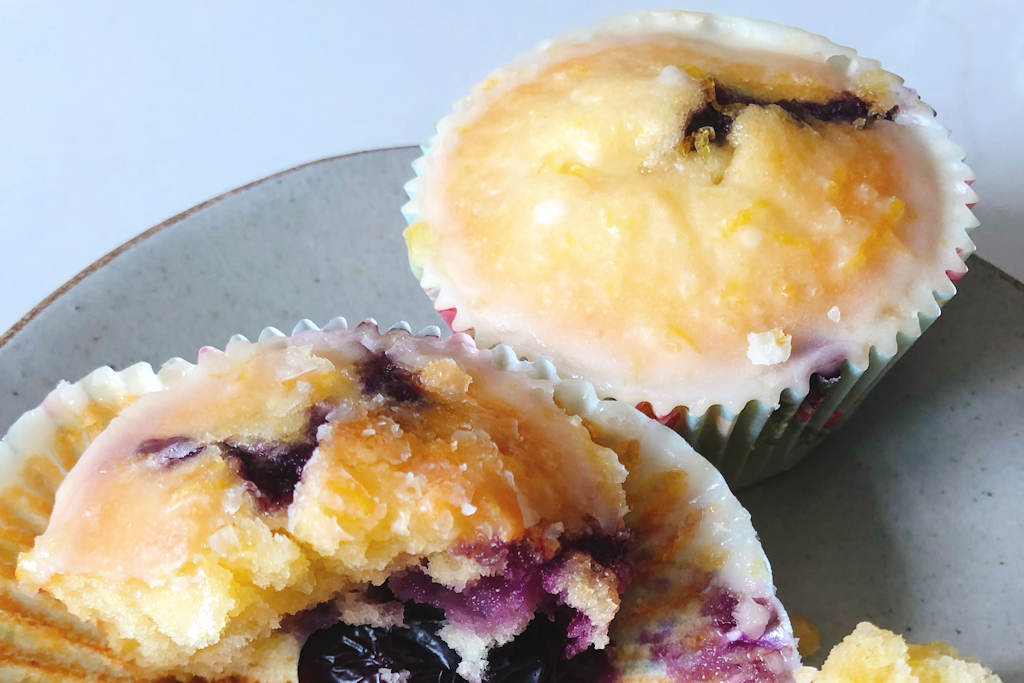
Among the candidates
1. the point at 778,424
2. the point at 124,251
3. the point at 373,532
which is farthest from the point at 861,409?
the point at 124,251

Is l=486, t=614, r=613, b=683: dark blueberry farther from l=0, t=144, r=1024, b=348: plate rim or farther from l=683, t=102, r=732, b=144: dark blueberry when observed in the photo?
l=0, t=144, r=1024, b=348: plate rim

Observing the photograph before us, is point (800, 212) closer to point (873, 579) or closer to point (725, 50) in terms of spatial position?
point (725, 50)

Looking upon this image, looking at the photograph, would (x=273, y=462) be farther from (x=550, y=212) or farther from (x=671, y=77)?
(x=671, y=77)

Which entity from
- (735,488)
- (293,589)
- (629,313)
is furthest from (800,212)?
(293,589)

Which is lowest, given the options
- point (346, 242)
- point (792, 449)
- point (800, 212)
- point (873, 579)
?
point (873, 579)

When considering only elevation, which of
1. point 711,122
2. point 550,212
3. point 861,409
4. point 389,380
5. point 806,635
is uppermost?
point 711,122

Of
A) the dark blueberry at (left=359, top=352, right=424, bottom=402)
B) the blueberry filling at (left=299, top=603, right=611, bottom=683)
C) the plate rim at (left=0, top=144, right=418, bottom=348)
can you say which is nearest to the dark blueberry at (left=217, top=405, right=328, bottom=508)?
the dark blueberry at (left=359, top=352, right=424, bottom=402)
